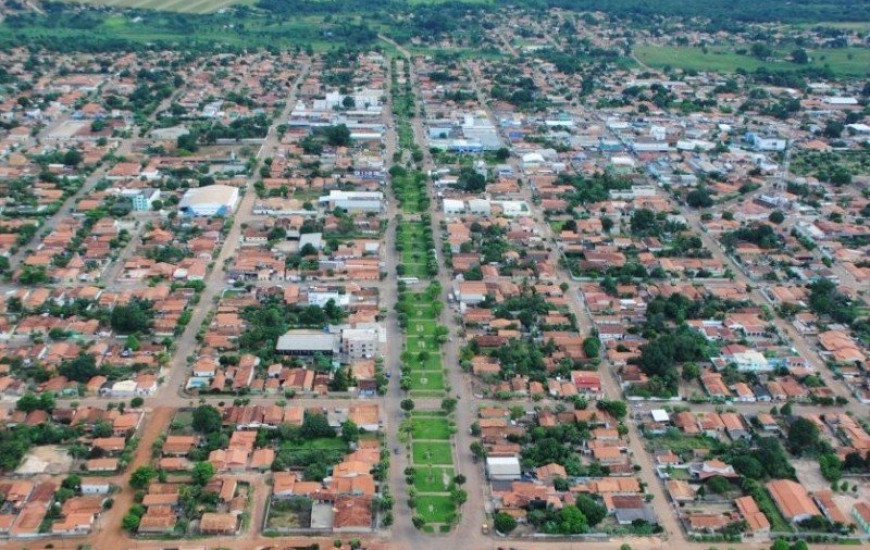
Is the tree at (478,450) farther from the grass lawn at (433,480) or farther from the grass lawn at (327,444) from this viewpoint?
the grass lawn at (327,444)

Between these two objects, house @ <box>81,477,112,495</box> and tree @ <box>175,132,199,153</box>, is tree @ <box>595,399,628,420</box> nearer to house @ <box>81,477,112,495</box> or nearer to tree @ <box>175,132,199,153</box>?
house @ <box>81,477,112,495</box>

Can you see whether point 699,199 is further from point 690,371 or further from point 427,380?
point 427,380

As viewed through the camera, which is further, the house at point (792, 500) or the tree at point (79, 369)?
the tree at point (79, 369)

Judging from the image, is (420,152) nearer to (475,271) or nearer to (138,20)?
(475,271)

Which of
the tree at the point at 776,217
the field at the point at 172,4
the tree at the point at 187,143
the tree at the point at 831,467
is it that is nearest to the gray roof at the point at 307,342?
the tree at the point at 831,467

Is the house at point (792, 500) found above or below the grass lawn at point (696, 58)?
below

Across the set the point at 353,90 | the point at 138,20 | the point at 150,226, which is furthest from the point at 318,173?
the point at 138,20

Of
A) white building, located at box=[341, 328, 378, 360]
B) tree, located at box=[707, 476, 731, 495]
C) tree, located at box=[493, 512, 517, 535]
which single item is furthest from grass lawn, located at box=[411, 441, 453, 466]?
tree, located at box=[707, 476, 731, 495]
